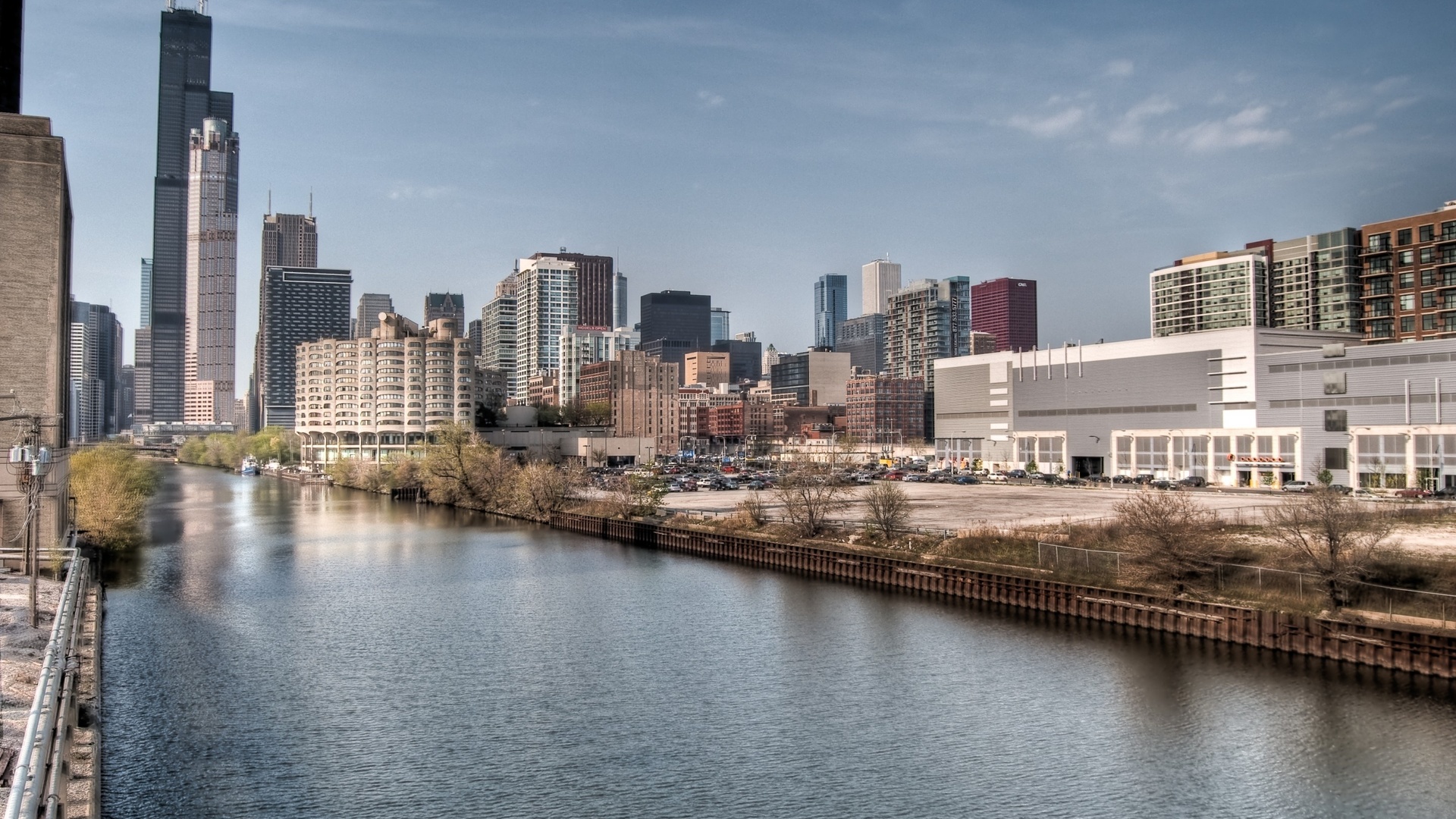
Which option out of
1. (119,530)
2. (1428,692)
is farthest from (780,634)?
(119,530)

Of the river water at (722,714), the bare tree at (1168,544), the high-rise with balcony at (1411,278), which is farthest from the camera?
the high-rise with balcony at (1411,278)

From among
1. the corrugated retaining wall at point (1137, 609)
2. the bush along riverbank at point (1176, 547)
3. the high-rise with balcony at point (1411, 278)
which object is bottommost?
the corrugated retaining wall at point (1137, 609)

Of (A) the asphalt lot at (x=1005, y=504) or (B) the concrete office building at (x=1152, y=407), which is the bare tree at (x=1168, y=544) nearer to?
(A) the asphalt lot at (x=1005, y=504)

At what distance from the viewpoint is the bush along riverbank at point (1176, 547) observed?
126 ft

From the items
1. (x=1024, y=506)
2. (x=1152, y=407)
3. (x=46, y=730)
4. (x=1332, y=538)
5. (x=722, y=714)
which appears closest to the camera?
(x=46, y=730)

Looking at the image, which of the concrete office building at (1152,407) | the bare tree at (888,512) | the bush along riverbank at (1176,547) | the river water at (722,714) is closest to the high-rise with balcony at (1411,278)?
the concrete office building at (1152,407)

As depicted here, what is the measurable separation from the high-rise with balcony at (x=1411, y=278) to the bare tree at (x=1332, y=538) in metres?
79.9

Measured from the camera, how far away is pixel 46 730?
16.2m

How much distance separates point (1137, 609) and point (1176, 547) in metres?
3.12

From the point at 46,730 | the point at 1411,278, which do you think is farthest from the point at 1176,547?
the point at 1411,278

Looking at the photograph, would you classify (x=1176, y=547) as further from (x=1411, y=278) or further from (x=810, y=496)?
(x=1411, y=278)

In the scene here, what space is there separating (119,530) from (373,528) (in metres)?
23.6

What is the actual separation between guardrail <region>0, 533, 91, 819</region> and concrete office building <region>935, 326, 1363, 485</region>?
9430cm

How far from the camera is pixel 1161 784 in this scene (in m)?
25.7
